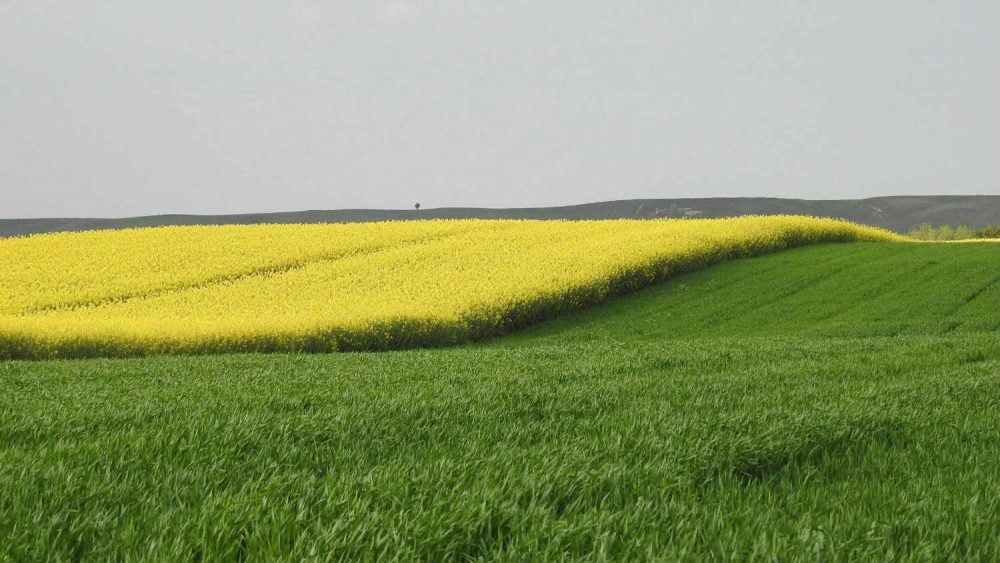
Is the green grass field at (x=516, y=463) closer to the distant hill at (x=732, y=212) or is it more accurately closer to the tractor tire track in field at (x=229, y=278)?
the tractor tire track in field at (x=229, y=278)

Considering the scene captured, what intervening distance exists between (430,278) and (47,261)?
17294 mm

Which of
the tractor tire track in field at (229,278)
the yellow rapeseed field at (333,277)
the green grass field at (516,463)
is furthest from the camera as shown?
the tractor tire track in field at (229,278)

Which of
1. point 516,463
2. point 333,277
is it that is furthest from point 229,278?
point 516,463

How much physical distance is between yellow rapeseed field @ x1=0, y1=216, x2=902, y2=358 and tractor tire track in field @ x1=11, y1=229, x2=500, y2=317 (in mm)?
71

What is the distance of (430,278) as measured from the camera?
96.2ft

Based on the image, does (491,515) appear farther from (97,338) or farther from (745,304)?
(745,304)

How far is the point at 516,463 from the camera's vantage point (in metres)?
4.56

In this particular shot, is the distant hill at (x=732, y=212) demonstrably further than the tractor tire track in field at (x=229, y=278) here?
Yes

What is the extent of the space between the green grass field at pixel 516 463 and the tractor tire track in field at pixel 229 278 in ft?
61.0

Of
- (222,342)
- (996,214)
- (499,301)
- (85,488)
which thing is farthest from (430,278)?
(996,214)

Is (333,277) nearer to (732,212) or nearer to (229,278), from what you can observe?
(229,278)

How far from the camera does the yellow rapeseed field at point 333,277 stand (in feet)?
67.8

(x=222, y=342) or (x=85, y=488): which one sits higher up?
(x=85, y=488)

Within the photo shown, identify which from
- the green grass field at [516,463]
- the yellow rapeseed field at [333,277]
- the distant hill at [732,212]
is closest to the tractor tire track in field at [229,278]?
the yellow rapeseed field at [333,277]
